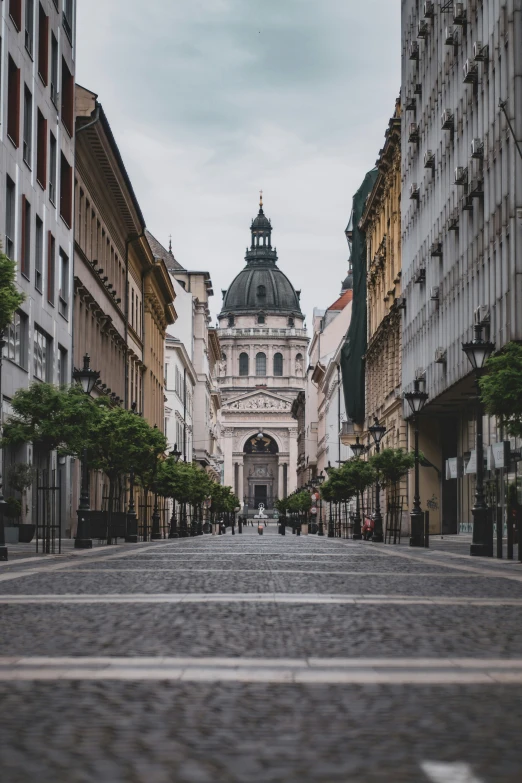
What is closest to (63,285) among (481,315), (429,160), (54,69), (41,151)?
(41,151)

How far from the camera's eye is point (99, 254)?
54.2m

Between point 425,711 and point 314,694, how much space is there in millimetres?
737

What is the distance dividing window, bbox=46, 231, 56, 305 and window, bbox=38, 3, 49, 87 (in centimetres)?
472

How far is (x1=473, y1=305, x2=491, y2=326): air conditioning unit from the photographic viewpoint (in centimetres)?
3575

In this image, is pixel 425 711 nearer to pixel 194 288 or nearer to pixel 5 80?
pixel 5 80

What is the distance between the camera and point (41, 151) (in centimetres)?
3919

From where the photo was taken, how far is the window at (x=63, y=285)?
4238 centimetres

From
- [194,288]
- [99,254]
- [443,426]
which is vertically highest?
[194,288]

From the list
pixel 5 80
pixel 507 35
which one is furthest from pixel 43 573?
pixel 507 35

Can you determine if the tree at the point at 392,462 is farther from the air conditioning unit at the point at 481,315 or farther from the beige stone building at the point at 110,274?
the beige stone building at the point at 110,274

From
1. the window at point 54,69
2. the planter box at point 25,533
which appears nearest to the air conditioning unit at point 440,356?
the window at point 54,69

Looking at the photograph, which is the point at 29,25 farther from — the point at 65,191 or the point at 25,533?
the point at 25,533

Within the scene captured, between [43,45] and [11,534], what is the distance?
49.7 ft

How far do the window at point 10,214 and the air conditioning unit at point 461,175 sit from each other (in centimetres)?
1326
